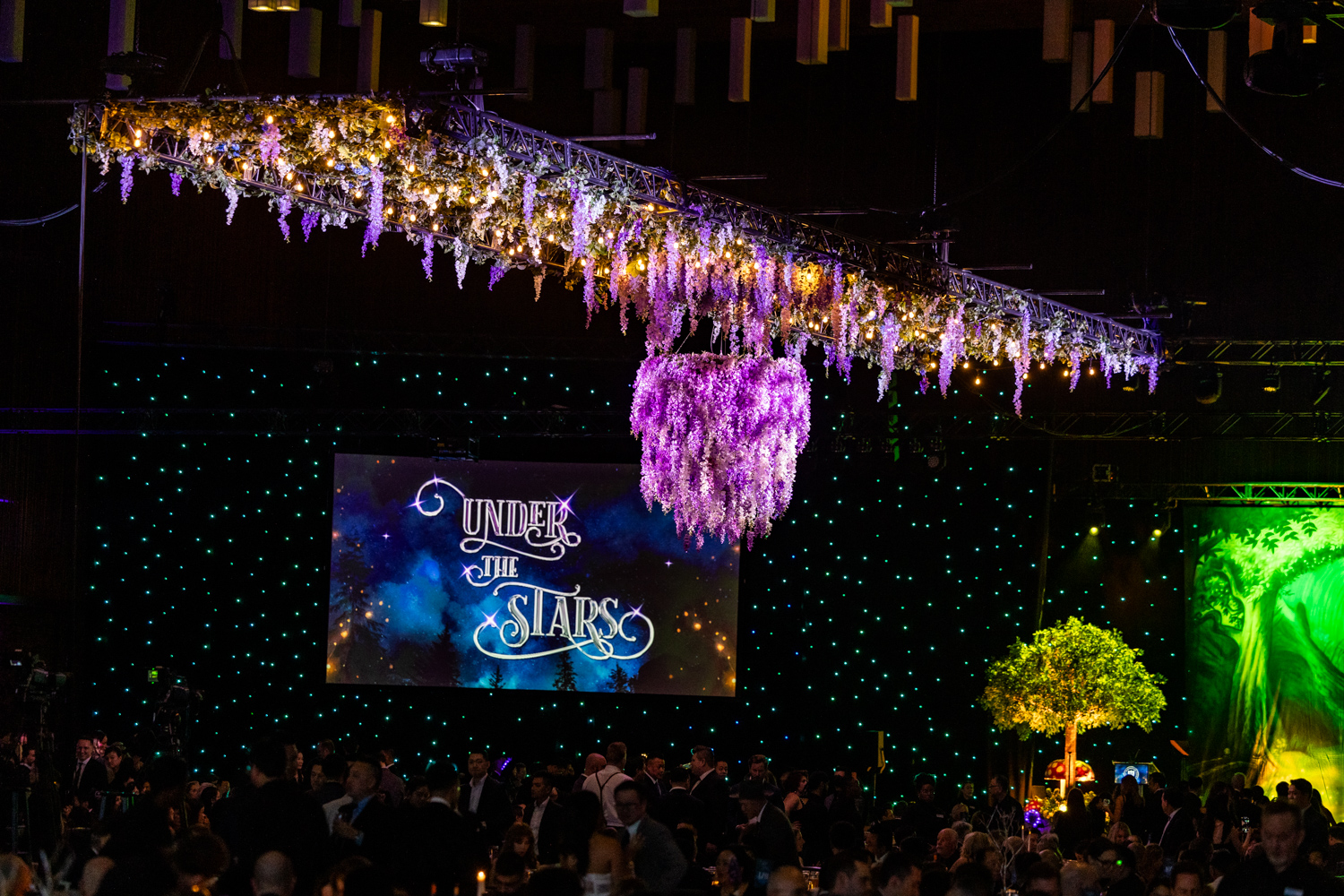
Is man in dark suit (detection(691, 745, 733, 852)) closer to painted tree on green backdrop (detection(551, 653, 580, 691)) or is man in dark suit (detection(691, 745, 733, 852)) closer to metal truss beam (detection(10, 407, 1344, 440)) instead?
painted tree on green backdrop (detection(551, 653, 580, 691))

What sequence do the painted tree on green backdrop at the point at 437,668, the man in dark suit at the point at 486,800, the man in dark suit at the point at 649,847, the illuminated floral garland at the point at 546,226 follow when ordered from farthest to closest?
the painted tree on green backdrop at the point at 437,668
the illuminated floral garland at the point at 546,226
the man in dark suit at the point at 486,800
the man in dark suit at the point at 649,847

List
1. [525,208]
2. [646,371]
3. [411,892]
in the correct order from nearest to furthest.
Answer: [411,892], [525,208], [646,371]

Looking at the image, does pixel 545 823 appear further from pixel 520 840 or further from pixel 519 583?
pixel 519 583

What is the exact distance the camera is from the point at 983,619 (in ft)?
52.3

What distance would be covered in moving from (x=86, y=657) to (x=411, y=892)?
11.4 meters

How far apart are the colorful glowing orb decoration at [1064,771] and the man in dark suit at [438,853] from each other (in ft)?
31.8

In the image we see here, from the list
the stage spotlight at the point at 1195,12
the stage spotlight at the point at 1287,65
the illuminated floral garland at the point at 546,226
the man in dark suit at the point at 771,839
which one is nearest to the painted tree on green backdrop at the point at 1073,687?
the illuminated floral garland at the point at 546,226

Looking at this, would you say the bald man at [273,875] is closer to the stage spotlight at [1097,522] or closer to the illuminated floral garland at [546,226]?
the illuminated floral garland at [546,226]

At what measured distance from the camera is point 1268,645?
50.5 ft

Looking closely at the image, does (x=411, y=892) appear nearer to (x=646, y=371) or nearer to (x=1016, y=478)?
(x=646, y=371)

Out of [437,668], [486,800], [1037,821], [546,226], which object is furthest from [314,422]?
[1037,821]

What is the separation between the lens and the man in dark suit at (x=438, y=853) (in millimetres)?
5359

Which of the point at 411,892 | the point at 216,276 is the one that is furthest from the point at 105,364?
the point at 411,892

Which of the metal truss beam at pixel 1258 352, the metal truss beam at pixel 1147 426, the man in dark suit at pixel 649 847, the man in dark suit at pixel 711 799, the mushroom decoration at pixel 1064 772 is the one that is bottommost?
the mushroom decoration at pixel 1064 772
